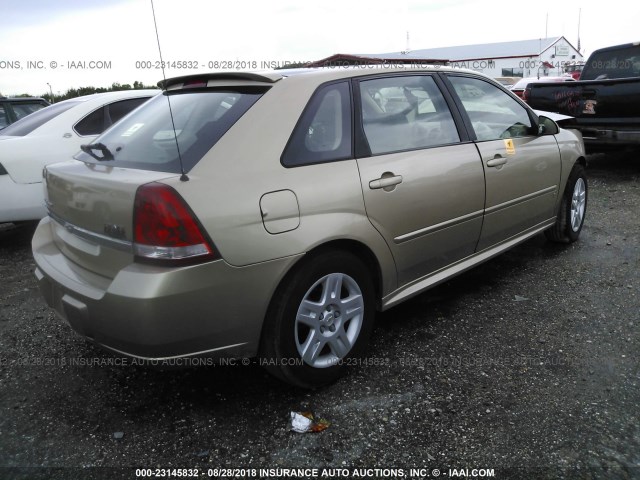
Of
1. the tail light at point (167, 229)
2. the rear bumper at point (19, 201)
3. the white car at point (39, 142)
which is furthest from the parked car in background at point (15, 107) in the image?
the tail light at point (167, 229)

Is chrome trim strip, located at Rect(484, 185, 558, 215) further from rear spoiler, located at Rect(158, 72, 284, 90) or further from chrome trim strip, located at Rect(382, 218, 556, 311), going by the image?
rear spoiler, located at Rect(158, 72, 284, 90)

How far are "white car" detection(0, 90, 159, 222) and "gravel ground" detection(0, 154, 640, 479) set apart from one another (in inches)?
61.6

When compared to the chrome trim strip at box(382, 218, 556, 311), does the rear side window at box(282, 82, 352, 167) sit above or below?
above

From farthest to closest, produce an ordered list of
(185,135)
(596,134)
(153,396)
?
(596,134)
(153,396)
(185,135)

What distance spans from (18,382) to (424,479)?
2196mm

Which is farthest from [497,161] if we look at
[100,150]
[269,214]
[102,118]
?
[102,118]

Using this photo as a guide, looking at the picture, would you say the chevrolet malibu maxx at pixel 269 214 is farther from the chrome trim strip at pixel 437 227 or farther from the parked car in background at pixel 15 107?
the parked car in background at pixel 15 107

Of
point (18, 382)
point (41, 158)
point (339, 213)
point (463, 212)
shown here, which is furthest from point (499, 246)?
point (41, 158)

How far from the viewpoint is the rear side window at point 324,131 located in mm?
2559

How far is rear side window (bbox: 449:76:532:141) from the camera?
3.60 m

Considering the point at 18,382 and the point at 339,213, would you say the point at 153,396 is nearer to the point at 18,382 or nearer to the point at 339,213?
the point at 18,382

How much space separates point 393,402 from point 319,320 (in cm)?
54

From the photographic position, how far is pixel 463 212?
333 centimetres

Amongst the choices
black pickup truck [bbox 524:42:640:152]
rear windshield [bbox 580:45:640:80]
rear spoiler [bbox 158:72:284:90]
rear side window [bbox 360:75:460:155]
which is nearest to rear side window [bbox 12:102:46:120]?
rear spoiler [bbox 158:72:284:90]
